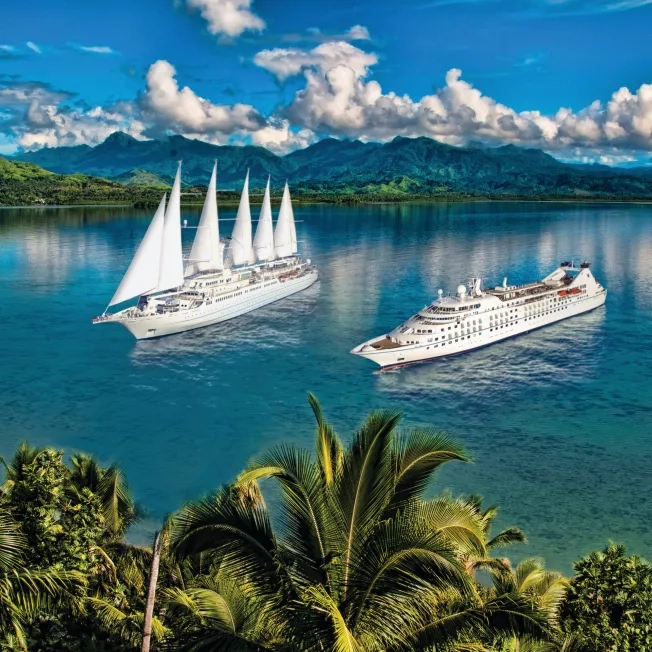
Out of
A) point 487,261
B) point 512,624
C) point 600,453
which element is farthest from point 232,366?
point 487,261

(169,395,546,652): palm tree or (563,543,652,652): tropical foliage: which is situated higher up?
(169,395,546,652): palm tree

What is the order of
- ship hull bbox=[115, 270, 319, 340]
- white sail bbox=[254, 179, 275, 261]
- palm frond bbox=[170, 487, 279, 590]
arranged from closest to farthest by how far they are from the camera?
palm frond bbox=[170, 487, 279, 590], ship hull bbox=[115, 270, 319, 340], white sail bbox=[254, 179, 275, 261]

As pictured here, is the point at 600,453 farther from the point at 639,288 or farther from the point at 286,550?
the point at 639,288

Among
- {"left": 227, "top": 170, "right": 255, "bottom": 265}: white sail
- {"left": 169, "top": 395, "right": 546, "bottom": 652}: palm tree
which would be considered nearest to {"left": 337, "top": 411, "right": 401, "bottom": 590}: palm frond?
{"left": 169, "top": 395, "right": 546, "bottom": 652}: palm tree

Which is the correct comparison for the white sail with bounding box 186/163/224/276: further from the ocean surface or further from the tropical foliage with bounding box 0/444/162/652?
the tropical foliage with bounding box 0/444/162/652

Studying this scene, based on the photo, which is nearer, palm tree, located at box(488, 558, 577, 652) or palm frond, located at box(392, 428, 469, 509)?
palm tree, located at box(488, 558, 577, 652)

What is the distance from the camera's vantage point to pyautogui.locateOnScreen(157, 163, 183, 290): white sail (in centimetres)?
5753

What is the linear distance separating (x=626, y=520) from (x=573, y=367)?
2140 cm

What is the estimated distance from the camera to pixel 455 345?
48.7 meters

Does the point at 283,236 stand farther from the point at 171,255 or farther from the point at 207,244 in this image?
the point at 171,255

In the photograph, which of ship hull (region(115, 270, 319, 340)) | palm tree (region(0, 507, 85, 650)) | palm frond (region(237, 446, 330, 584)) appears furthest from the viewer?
ship hull (region(115, 270, 319, 340))

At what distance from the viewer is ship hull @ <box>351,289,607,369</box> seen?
45688 mm

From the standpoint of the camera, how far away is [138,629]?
1130cm

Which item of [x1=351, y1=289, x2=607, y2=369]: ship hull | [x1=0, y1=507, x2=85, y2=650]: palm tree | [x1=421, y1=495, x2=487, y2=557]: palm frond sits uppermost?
[x1=421, y1=495, x2=487, y2=557]: palm frond
